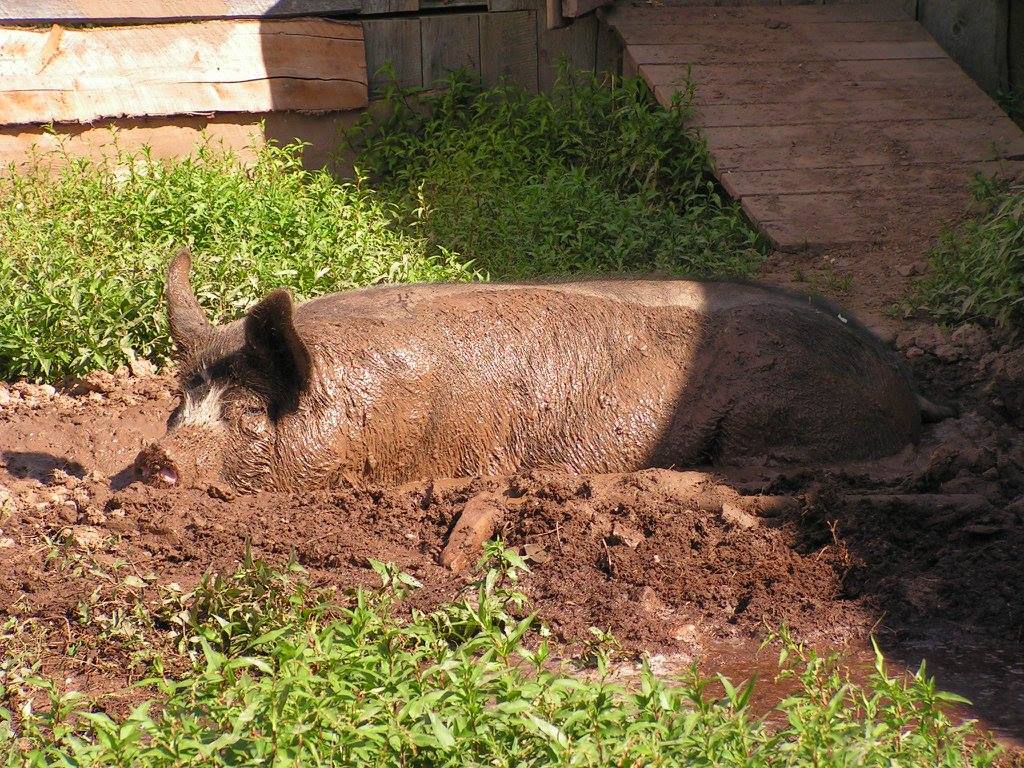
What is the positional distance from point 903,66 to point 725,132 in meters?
1.82

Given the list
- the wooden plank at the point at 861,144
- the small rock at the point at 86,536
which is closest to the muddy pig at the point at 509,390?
the small rock at the point at 86,536

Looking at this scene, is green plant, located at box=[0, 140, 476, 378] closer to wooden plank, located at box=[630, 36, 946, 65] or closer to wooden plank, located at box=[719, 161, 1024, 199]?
wooden plank, located at box=[719, 161, 1024, 199]

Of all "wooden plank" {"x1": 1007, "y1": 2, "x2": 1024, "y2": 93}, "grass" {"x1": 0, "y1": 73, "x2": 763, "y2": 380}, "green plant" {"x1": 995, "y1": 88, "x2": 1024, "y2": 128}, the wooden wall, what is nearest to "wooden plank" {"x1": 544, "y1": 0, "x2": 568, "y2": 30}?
the wooden wall

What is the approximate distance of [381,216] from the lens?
8.06 metres

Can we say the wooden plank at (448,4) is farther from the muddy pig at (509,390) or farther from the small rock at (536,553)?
the small rock at (536,553)

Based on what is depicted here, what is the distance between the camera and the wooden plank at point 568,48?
9484 mm

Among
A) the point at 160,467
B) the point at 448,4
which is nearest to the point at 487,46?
the point at 448,4

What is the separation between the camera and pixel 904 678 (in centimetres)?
350

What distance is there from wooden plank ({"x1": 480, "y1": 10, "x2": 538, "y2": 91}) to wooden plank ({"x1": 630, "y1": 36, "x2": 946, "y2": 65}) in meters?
0.80

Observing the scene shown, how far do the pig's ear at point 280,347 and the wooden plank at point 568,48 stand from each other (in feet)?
17.2

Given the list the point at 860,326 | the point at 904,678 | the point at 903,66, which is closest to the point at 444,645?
the point at 904,678

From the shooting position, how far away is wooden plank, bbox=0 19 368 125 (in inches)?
317

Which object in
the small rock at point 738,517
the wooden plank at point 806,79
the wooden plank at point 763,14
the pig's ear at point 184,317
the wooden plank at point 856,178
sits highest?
the wooden plank at point 763,14

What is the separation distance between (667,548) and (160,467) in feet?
6.52
